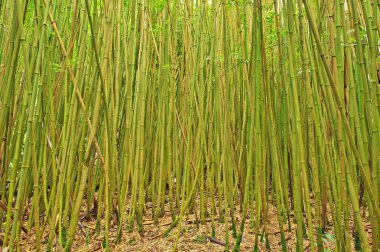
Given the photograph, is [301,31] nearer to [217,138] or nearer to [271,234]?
[217,138]

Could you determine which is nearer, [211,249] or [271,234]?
[211,249]

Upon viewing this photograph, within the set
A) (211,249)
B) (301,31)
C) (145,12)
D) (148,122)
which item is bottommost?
(211,249)

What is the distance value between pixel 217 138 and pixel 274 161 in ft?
1.15

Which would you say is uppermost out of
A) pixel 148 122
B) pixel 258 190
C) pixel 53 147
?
pixel 148 122

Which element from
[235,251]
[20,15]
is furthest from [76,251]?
[20,15]

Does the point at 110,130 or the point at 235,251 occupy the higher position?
the point at 110,130

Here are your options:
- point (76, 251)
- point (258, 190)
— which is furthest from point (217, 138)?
point (76, 251)

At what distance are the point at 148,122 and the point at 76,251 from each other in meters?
0.73

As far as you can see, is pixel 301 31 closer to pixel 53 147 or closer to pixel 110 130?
pixel 110 130

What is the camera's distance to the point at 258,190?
3.52ft

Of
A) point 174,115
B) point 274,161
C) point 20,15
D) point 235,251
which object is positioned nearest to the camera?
point 20,15

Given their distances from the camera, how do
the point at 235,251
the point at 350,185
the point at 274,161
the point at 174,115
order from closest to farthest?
1. the point at 350,185
2. the point at 274,161
3. the point at 235,251
4. the point at 174,115

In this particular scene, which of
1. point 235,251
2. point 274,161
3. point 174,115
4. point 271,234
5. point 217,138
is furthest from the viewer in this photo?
point 174,115

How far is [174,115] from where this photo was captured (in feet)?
5.82
